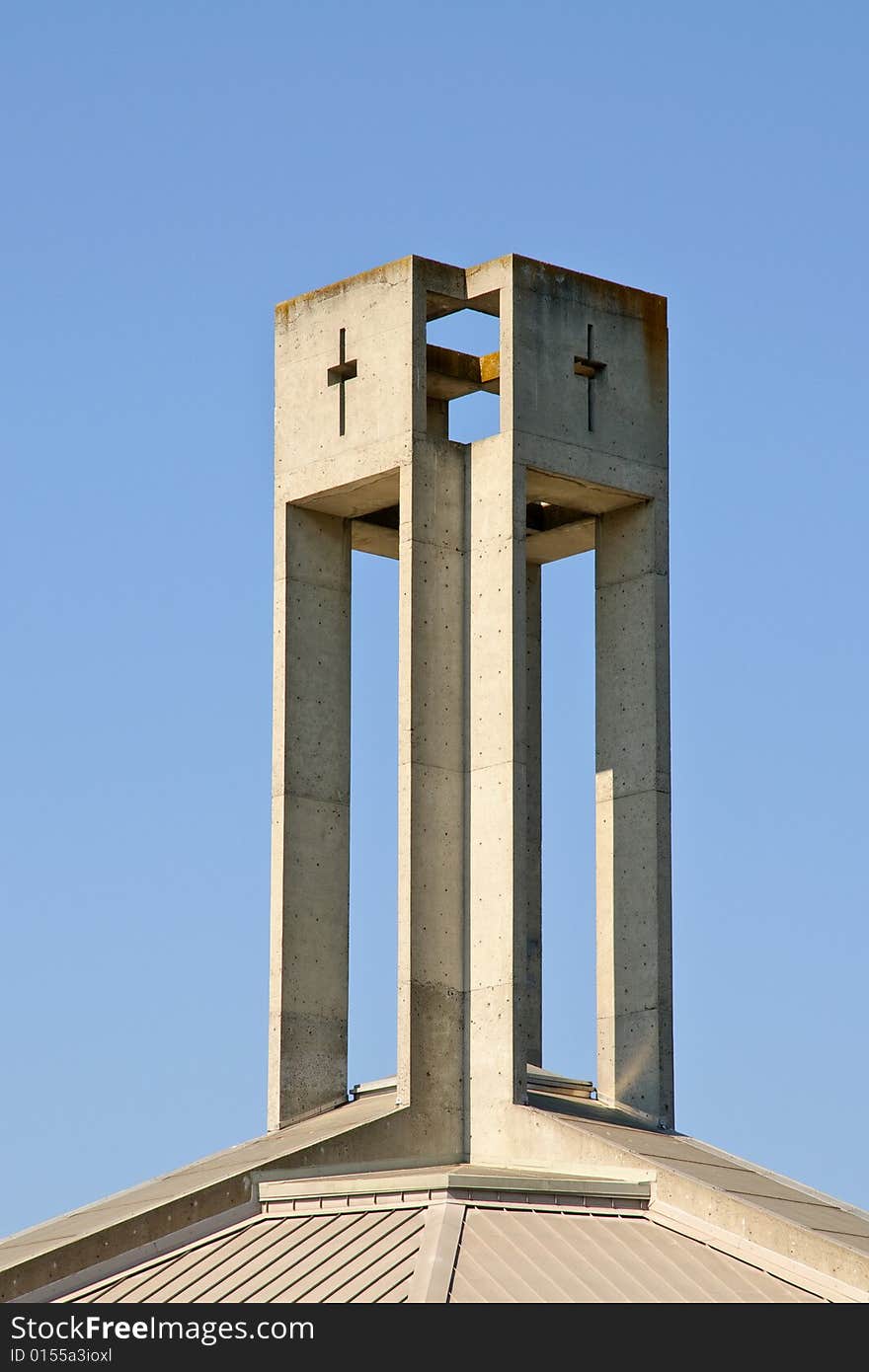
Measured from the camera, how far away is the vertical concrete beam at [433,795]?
41.9 m

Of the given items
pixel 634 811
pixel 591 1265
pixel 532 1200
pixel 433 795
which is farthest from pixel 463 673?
pixel 591 1265

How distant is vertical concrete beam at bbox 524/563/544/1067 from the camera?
45906 mm

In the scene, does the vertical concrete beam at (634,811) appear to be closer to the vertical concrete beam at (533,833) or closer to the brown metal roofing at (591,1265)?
the vertical concrete beam at (533,833)

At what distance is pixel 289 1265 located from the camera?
3634 cm

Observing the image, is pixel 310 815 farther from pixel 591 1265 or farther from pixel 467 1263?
pixel 467 1263

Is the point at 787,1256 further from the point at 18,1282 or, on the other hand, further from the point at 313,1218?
the point at 18,1282

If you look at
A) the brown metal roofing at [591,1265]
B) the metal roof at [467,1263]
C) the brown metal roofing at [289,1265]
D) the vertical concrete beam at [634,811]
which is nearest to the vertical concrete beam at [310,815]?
the vertical concrete beam at [634,811]

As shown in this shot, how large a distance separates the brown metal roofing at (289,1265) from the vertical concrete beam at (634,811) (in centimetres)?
670

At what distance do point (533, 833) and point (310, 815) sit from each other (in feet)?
12.5

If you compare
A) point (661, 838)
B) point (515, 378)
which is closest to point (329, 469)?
point (515, 378)

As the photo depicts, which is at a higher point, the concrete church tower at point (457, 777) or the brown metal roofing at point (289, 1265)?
the concrete church tower at point (457, 777)

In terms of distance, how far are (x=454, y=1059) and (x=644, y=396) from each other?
989cm

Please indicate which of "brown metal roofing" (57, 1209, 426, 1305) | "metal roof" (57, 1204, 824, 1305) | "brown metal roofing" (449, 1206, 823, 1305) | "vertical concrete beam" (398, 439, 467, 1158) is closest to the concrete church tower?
"vertical concrete beam" (398, 439, 467, 1158)

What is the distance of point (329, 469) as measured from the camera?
44.6 metres
